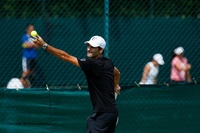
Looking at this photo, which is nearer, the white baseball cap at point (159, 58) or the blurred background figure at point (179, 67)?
the blurred background figure at point (179, 67)

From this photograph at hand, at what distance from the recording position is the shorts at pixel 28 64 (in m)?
9.14

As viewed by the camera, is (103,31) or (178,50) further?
(178,50)

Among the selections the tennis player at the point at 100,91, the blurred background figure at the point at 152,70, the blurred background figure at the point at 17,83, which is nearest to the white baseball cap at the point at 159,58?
the blurred background figure at the point at 152,70

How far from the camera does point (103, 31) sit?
9.23 meters

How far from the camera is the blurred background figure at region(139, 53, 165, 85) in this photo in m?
8.87

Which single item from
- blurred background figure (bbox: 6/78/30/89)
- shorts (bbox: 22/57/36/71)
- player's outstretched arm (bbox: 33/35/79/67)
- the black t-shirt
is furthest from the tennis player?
shorts (bbox: 22/57/36/71)

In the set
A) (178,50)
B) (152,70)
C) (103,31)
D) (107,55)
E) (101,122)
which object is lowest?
(101,122)

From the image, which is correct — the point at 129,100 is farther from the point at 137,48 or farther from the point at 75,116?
the point at 137,48

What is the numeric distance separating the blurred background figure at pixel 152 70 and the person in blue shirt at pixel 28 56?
5.58 feet

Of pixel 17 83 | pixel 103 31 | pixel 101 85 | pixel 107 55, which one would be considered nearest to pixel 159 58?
pixel 103 31

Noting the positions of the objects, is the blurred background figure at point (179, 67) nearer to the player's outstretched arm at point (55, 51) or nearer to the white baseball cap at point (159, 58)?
the white baseball cap at point (159, 58)

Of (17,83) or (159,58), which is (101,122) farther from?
(159,58)

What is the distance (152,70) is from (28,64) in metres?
1.94

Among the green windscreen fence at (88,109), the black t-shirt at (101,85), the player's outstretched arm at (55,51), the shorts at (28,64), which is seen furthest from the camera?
the shorts at (28,64)
